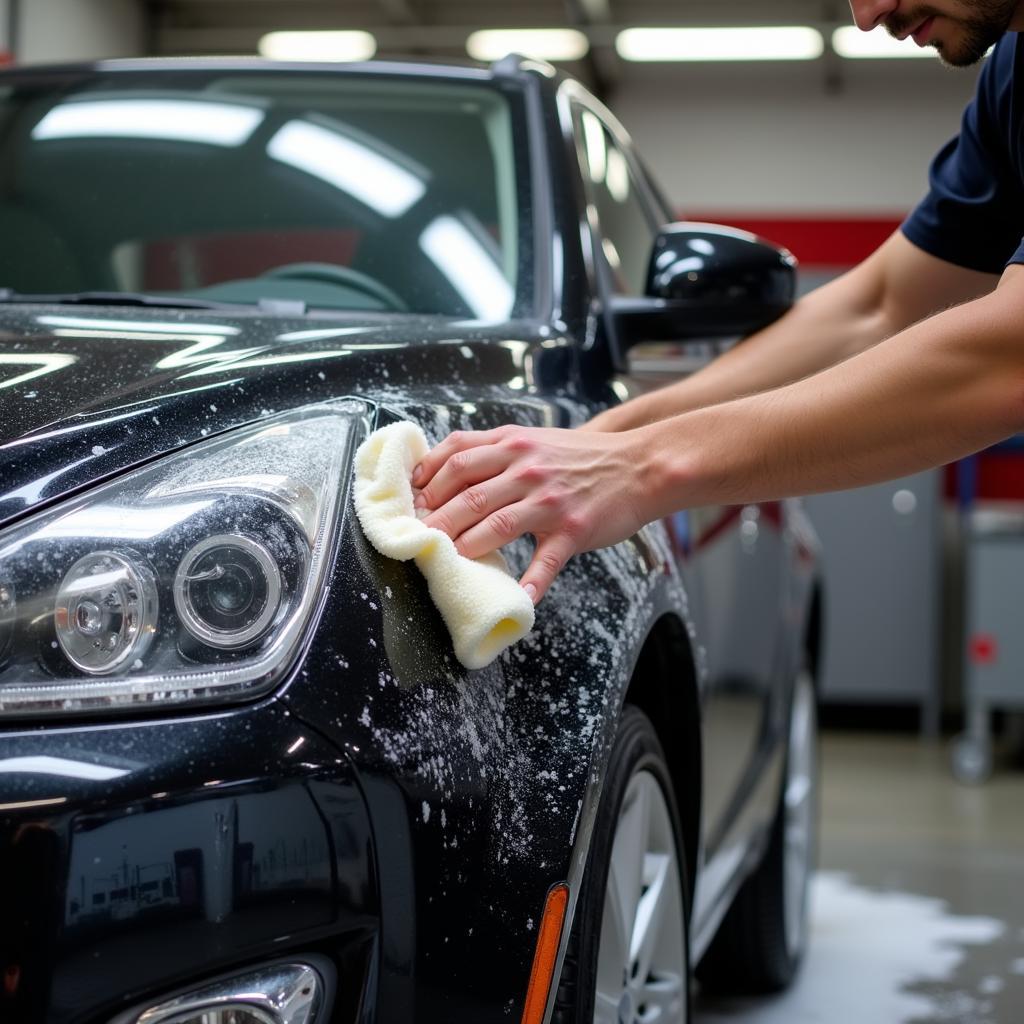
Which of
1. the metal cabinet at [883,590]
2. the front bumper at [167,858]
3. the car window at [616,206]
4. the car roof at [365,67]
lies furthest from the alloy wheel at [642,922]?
the metal cabinet at [883,590]

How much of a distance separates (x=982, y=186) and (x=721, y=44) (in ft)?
21.7

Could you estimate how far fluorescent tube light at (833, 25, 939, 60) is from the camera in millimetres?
7820

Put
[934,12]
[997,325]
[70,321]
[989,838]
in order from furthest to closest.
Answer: [989,838]
[934,12]
[70,321]
[997,325]

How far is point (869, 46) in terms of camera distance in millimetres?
8023

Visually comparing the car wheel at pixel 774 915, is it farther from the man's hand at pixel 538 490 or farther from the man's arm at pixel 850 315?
the man's hand at pixel 538 490

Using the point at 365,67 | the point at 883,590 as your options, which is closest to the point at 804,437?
the point at 365,67

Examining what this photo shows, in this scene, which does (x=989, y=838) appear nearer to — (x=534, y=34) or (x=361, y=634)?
(x=361, y=634)

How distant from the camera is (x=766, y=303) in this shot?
1.91 meters

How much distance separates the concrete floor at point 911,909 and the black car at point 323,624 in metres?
0.99

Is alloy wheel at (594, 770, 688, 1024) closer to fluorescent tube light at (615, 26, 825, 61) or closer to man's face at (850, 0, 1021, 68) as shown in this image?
man's face at (850, 0, 1021, 68)

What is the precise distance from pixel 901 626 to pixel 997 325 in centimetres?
564

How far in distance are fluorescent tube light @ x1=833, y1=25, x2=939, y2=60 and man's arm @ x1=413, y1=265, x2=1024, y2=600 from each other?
6.92 metres

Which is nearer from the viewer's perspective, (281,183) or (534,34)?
(281,183)

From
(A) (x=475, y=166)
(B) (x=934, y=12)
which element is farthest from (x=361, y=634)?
(A) (x=475, y=166)
